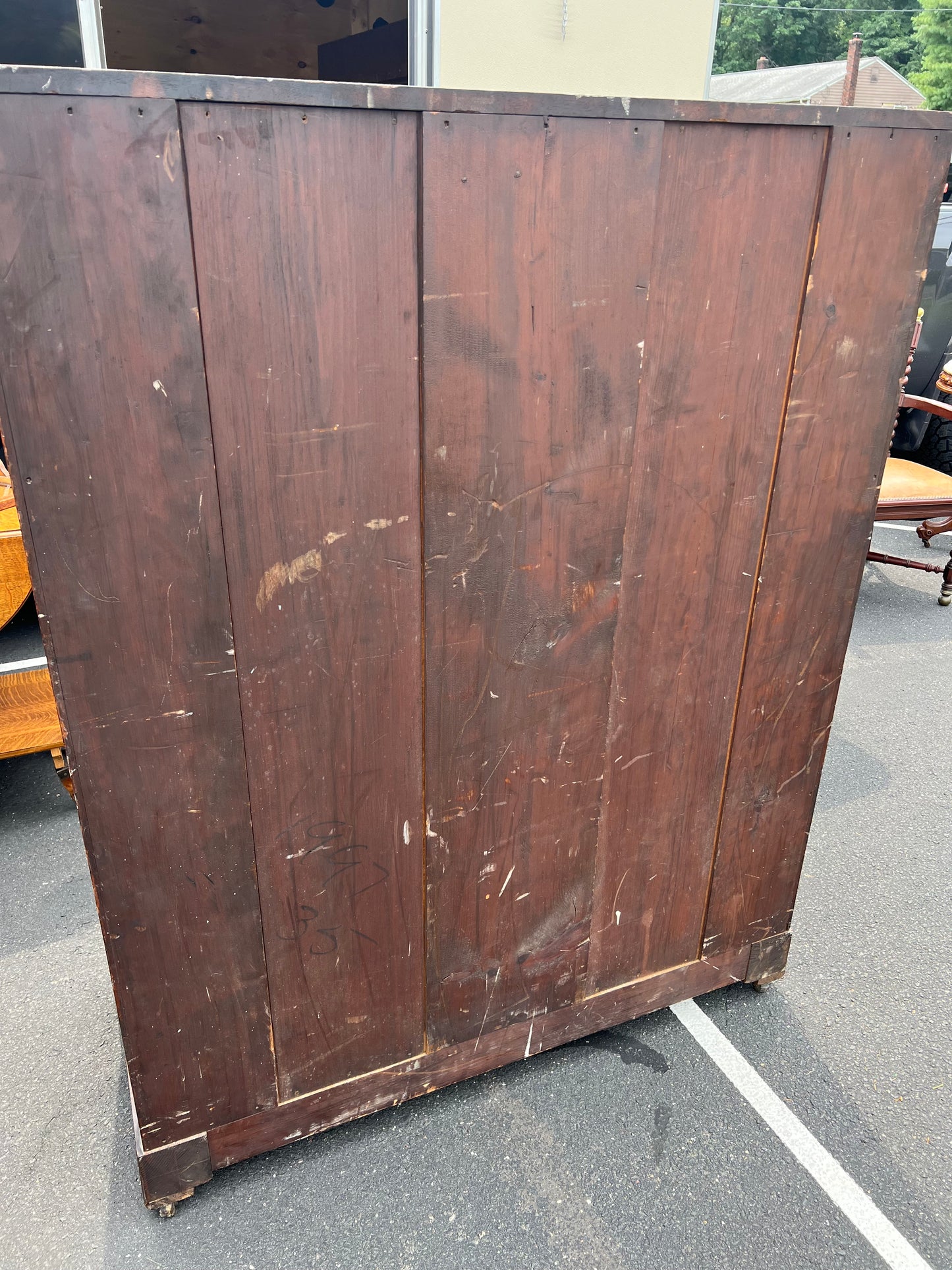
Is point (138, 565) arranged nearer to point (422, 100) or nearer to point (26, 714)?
point (422, 100)

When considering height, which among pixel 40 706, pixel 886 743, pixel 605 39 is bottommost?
pixel 886 743

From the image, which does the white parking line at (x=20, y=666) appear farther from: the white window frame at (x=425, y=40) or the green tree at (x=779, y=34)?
the green tree at (x=779, y=34)

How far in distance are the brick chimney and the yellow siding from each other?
26923mm

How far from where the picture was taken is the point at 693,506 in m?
1.40

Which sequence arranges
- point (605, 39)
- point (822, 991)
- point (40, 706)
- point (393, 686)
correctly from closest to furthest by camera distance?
point (393, 686) → point (822, 991) → point (40, 706) → point (605, 39)

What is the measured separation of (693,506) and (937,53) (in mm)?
29946

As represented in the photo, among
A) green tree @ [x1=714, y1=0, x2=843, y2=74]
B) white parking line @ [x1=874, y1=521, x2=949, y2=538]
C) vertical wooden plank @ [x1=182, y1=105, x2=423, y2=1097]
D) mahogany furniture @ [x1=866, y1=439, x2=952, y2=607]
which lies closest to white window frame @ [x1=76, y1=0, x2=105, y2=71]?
vertical wooden plank @ [x1=182, y1=105, x2=423, y2=1097]

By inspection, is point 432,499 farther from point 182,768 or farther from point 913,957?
point 913,957

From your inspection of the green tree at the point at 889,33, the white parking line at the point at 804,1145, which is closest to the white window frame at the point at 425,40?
the white parking line at the point at 804,1145

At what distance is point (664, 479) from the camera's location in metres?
1.36

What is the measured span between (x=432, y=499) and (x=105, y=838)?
0.67m

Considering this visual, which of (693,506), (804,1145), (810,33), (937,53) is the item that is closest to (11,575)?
(693,506)

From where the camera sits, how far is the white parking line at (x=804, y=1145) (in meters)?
1.47

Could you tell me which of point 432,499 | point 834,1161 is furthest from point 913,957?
point 432,499
